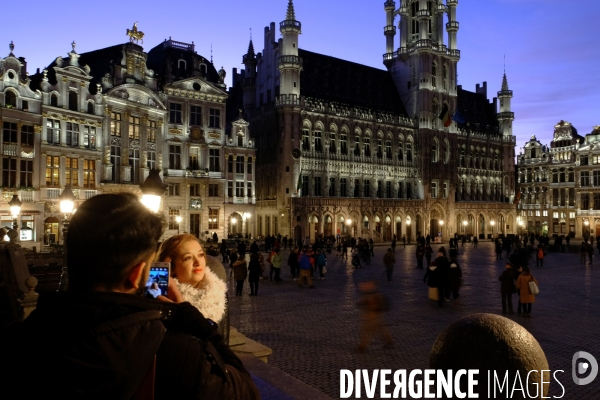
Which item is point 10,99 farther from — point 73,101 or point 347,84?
point 347,84

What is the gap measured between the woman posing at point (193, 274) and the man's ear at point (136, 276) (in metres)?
1.92

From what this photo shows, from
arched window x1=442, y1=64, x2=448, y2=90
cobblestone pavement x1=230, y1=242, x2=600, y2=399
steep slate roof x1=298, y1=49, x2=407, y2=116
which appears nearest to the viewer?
cobblestone pavement x1=230, y1=242, x2=600, y2=399

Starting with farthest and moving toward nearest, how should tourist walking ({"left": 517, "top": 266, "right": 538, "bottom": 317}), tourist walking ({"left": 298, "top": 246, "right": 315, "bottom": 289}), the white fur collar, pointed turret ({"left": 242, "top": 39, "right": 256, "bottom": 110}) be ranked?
pointed turret ({"left": 242, "top": 39, "right": 256, "bottom": 110}) → tourist walking ({"left": 298, "top": 246, "right": 315, "bottom": 289}) → tourist walking ({"left": 517, "top": 266, "right": 538, "bottom": 317}) → the white fur collar

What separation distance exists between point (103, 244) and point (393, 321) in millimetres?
12395

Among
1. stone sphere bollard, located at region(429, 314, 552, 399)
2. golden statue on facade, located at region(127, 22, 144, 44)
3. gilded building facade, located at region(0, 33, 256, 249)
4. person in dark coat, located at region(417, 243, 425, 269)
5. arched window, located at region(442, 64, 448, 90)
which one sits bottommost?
person in dark coat, located at region(417, 243, 425, 269)

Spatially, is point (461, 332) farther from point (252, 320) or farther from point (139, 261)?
point (252, 320)

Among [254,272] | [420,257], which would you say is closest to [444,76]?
[420,257]

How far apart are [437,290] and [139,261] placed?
1491 centimetres

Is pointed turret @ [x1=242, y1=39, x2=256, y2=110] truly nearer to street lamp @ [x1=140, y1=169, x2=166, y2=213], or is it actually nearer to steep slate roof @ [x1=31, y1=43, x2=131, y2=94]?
steep slate roof @ [x1=31, y1=43, x2=131, y2=94]

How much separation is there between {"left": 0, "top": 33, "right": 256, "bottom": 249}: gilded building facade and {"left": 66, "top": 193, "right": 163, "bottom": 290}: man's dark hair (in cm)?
3290

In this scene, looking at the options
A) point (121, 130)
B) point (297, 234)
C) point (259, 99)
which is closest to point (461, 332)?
point (121, 130)

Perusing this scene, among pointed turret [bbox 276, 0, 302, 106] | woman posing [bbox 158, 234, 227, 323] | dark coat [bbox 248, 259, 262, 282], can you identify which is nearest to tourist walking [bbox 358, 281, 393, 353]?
woman posing [bbox 158, 234, 227, 323]

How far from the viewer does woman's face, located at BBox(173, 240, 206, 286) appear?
411 centimetres

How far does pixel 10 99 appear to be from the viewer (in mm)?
31250
